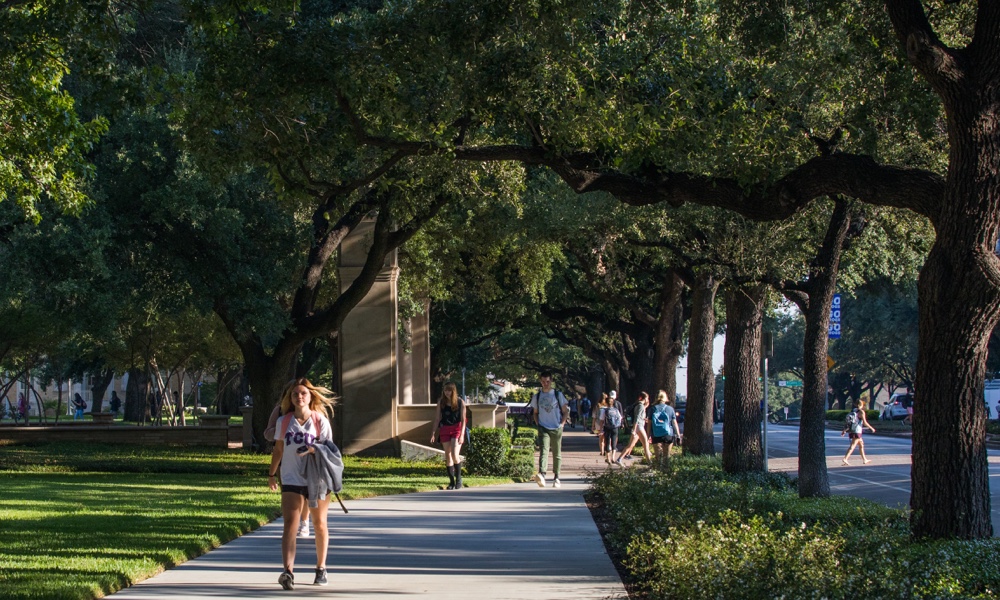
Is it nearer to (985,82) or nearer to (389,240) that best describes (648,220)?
(389,240)

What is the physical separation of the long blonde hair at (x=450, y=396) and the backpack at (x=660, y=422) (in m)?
5.94

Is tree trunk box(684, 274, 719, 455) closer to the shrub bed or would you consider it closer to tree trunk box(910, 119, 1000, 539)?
the shrub bed

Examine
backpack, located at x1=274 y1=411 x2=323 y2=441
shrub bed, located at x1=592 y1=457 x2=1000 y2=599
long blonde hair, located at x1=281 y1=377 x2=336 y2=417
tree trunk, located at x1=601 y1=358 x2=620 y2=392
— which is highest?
tree trunk, located at x1=601 y1=358 x2=620 y2=392

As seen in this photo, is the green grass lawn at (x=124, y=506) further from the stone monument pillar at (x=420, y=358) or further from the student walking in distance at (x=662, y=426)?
the stone monument pillar at (x=420, y=358)

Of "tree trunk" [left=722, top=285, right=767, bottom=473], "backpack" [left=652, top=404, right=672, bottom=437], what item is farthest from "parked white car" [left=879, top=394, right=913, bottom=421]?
"tree trunk" [left=722, top=285, right=767, bottom=473]

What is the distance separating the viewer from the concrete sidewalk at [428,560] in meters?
8.61

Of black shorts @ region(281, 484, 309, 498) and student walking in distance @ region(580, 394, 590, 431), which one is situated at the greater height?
black shorts @ region(281, 484, 309, 498)

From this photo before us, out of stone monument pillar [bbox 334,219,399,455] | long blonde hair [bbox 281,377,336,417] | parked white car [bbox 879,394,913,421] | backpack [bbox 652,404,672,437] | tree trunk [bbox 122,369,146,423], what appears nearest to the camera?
long blonde hair [bbox 281,377,336,417]

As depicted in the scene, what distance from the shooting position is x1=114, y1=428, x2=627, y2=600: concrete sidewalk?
8.61 metres

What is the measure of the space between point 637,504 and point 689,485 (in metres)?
1.35

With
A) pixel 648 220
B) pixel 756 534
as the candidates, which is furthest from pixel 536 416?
pixel 756 534

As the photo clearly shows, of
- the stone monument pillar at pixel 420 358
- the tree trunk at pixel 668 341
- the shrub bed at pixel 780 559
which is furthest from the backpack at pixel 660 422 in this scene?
the stone monument pillar at pixel 420 358

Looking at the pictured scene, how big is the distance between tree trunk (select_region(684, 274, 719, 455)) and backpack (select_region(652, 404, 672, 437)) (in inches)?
103

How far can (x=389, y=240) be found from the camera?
942 inches
